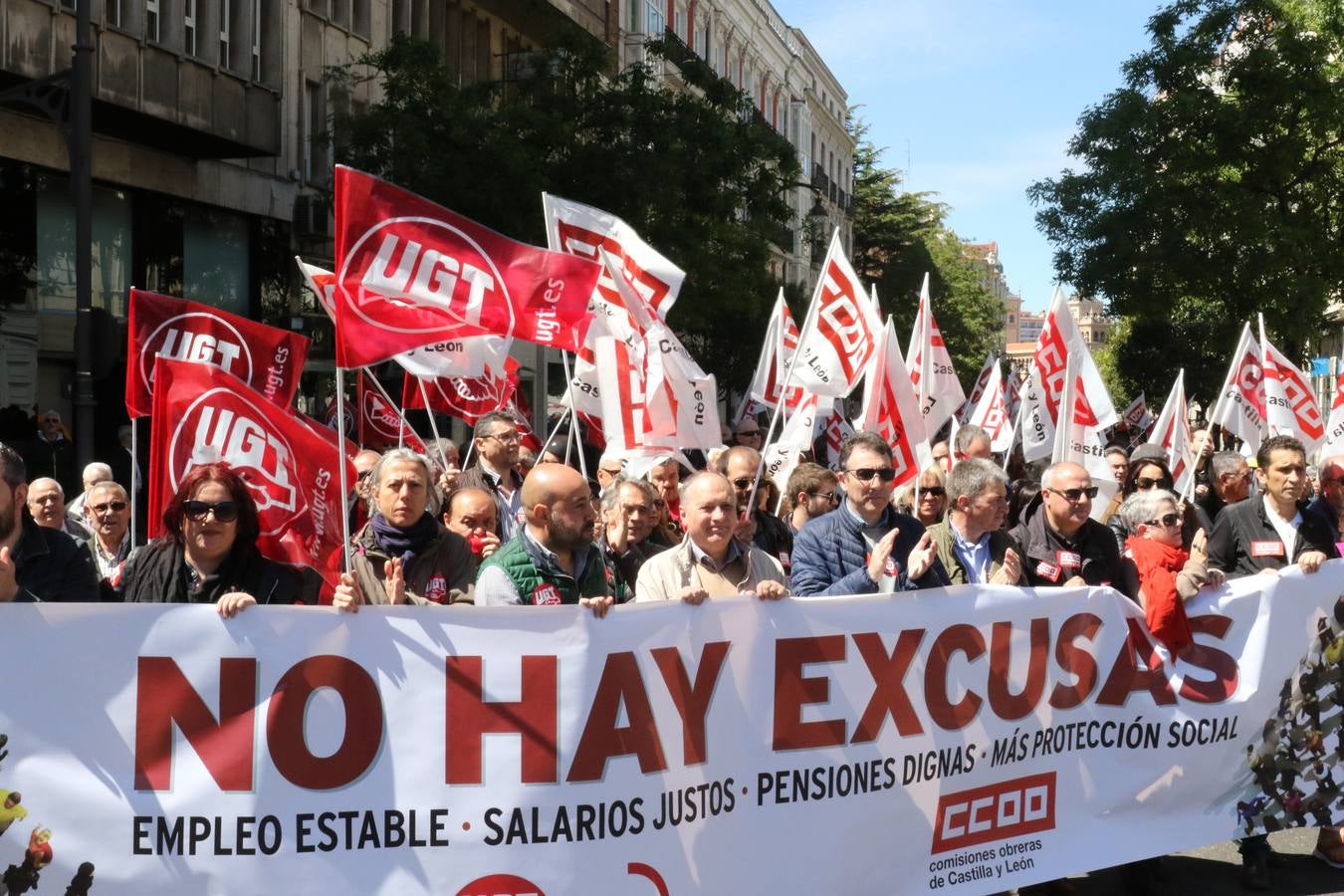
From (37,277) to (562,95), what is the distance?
7696mm

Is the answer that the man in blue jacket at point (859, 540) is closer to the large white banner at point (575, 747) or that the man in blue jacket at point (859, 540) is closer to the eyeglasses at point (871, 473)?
the eyeglasses at point (871, 473)

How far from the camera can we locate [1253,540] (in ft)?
24.8

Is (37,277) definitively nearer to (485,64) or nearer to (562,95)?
(562,95)

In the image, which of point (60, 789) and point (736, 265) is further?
point (736, 265)

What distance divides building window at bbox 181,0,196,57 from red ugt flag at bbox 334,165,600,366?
15757mm

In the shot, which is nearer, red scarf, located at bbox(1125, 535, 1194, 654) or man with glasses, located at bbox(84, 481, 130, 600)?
red scarf, located at bbox(1125, 535, 1194, 654)

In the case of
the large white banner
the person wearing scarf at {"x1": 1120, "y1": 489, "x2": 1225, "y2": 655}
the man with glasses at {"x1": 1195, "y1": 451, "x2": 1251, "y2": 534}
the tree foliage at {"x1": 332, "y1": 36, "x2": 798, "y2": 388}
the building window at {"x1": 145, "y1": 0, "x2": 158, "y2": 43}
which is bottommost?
the large white banner

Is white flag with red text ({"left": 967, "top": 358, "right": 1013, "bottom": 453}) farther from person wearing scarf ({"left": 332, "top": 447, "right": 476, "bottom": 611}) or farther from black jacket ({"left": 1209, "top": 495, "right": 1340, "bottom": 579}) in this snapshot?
person wearing scarf ({"left": 332, "top": 447, "right": 476, "bottom": 611})

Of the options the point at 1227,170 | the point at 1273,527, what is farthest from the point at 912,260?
the point at 1273,527

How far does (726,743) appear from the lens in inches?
203

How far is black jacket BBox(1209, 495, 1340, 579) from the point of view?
7.51 m

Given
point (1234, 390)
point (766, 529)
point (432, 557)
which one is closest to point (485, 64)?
point (1234, 390)

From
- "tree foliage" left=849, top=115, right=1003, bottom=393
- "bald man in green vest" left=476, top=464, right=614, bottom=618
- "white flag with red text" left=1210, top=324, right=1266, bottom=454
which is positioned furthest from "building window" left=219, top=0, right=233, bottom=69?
"tree foliage" left=849, top=115, right=1003, bottom=393

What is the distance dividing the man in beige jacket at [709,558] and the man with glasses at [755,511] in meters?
1.77
